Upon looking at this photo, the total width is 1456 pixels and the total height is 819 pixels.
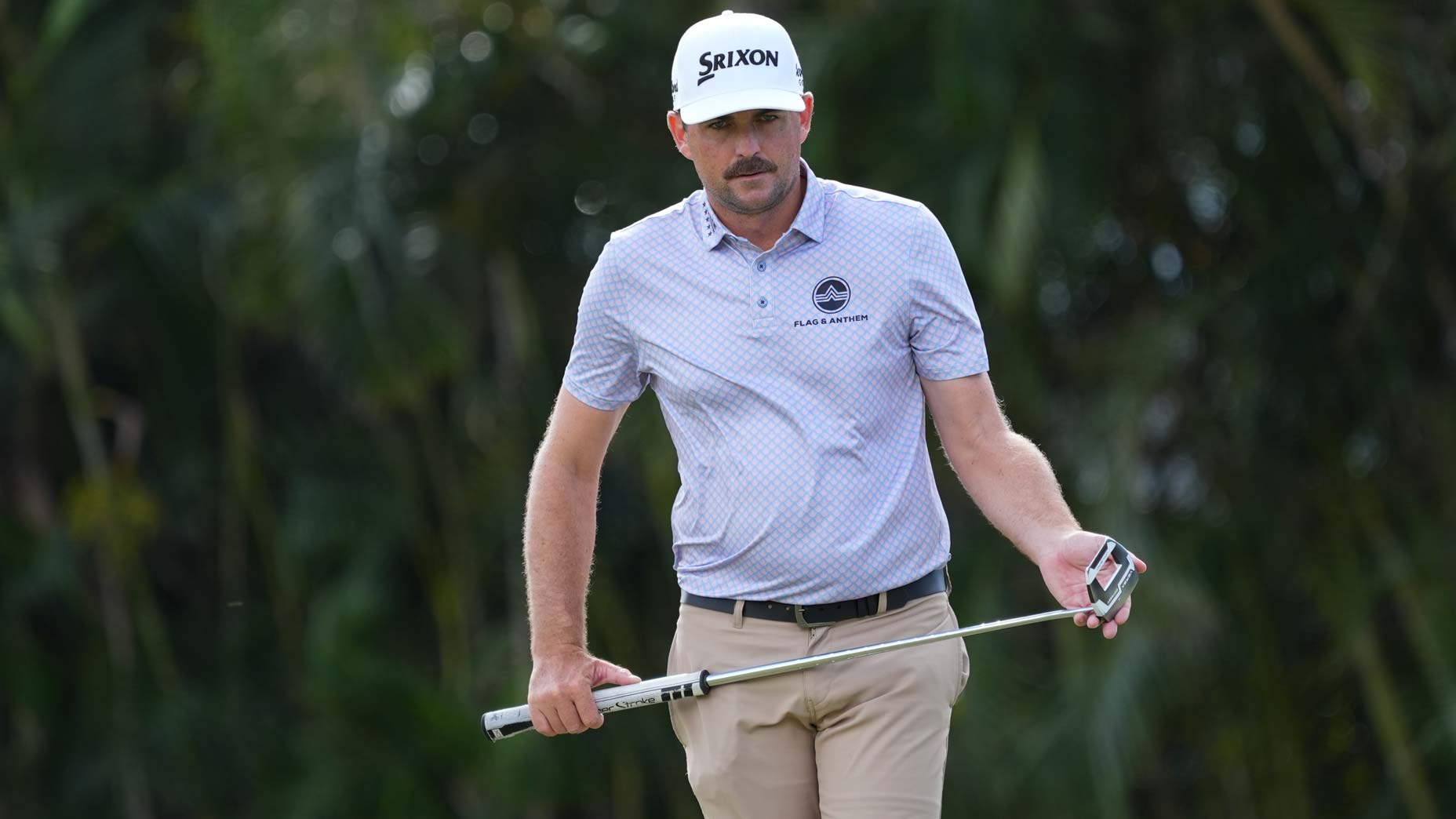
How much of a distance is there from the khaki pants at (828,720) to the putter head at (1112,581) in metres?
0.46

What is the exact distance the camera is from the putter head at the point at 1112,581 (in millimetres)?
3836

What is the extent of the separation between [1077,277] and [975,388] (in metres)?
6.24

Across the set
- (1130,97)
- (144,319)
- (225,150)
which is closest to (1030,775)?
(1130,97)

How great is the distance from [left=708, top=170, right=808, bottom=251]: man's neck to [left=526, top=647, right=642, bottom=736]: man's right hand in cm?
93

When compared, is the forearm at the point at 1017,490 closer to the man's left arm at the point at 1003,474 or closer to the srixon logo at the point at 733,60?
the man's left arm at the point at 1003,474

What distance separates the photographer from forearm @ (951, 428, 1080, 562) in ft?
13.4

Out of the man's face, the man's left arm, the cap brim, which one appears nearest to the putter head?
the man's left arm

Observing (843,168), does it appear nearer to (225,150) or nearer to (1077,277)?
(1077,277)

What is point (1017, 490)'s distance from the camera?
4.14 m

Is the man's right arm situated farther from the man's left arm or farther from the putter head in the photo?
the putter head

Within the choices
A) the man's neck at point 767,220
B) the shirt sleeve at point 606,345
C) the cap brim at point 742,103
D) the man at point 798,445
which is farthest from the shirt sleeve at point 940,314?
the shirt sleeve at point 606,345

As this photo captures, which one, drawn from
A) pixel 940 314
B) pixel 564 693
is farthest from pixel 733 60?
pixel 564 693

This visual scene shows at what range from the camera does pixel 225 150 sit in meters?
11.1

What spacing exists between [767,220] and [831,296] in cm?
21
